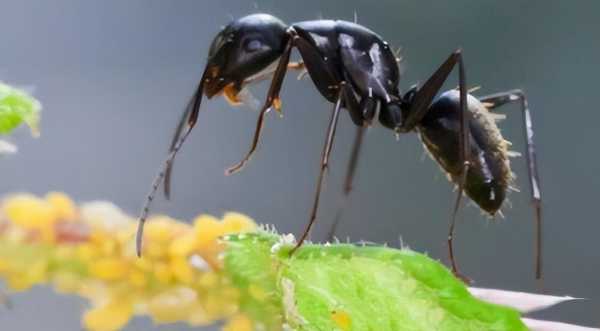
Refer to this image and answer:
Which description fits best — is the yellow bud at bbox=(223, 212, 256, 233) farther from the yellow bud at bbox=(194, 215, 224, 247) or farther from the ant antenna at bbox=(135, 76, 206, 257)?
the ant antenna at bbox=(135, 76, 206, 257)

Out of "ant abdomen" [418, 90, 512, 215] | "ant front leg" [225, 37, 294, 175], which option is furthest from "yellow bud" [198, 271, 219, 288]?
"ant abdomen" [418, 90, 512, 215]

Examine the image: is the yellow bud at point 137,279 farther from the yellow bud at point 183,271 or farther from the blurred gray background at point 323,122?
the blurred gray background at point 323,122

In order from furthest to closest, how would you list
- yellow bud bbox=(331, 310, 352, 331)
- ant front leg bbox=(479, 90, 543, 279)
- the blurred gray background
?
the blurred gray background → ant front leg bbox=(479, 90, 543, 279) → yellow bud bbox=(331, 310, 352, 331)

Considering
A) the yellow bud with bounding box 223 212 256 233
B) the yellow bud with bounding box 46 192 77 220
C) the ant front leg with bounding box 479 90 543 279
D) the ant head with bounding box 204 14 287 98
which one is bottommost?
the ant front leg with bounding box 479 90 543 279

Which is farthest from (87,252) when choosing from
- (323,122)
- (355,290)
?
(323,122)

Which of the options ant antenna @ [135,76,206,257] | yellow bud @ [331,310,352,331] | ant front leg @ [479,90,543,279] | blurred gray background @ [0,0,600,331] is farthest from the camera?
blurred gray background @ [0,0,600,331]

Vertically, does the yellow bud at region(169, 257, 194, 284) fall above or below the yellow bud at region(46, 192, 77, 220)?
below

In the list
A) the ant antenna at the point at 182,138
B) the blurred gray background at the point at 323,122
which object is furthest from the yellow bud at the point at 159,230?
the blurred gray background at the point at 323,122

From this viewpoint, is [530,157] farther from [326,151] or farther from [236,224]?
[236,224]

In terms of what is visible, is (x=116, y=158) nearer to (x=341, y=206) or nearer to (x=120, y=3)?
(x=120, y=3)
